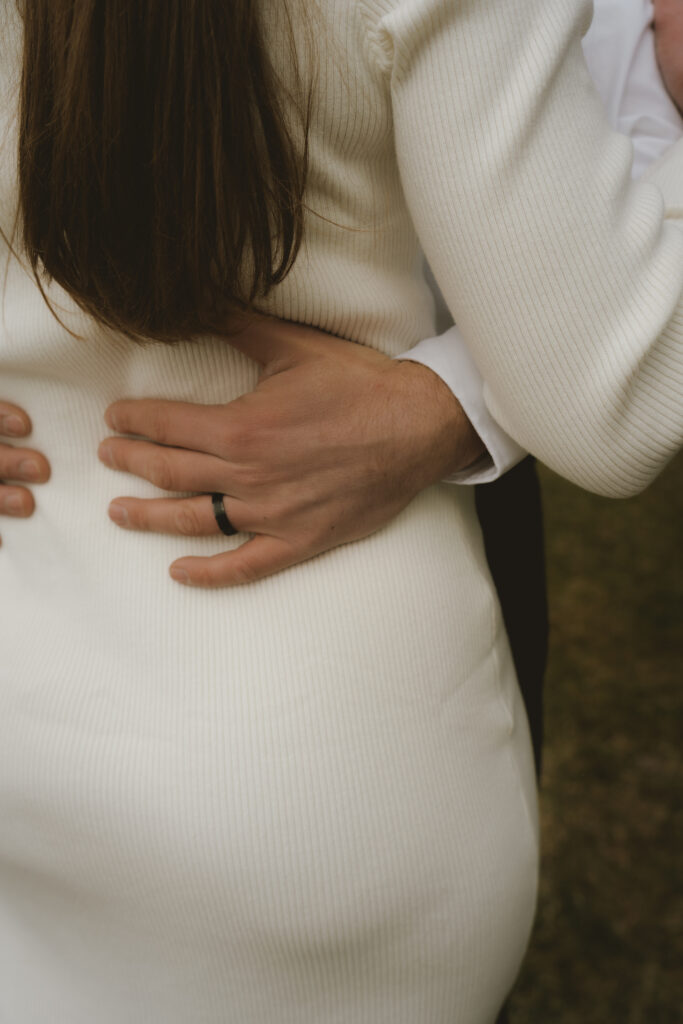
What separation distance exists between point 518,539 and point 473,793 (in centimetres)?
43

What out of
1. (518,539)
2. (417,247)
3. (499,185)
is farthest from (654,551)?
(499,185)

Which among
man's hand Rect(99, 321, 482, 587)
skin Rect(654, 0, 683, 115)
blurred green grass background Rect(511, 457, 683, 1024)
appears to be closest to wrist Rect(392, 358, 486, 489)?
man's hand Rect(99, 321, 482, 587)

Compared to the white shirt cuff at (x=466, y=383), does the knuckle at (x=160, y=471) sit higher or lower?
lower

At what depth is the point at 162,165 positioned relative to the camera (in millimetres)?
539

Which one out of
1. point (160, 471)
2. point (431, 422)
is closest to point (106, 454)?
point (160, 471)

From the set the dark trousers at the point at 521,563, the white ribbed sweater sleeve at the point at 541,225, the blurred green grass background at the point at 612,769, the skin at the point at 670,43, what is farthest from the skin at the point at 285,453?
the blurred green grass background at the point at 612,769

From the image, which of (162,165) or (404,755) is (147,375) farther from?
(404,755)

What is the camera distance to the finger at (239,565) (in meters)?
0.67

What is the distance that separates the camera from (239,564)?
2.21ft

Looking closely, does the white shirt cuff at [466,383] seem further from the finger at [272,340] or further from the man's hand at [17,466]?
the man's hand at [17,466]

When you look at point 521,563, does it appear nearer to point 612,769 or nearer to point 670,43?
point 670,43

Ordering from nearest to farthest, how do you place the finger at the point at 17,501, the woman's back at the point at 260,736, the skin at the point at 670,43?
the woman's back at the point at 260,736 < the finger at the point at 17,501 < the skin at the point at 670,43

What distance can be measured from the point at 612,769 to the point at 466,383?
4.54 ft

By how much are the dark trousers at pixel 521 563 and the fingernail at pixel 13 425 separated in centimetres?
50
